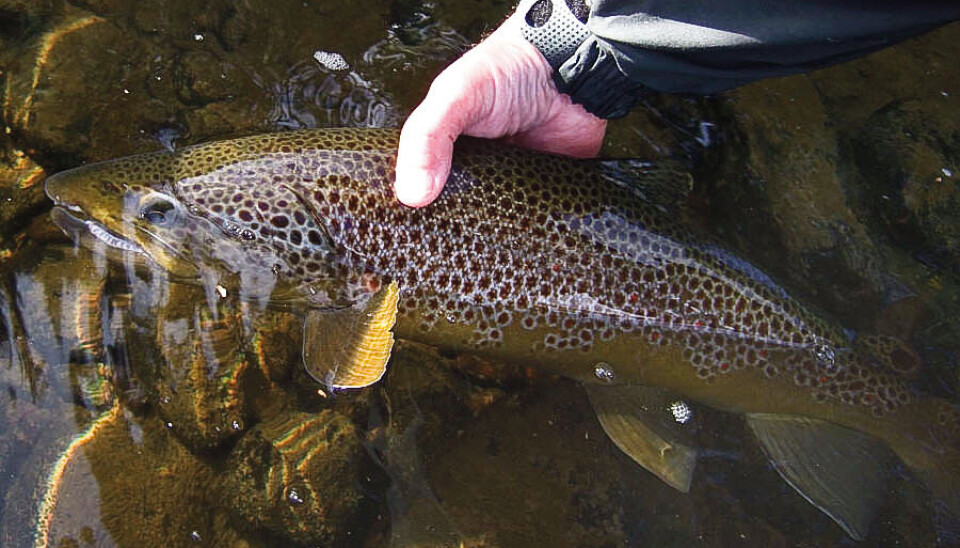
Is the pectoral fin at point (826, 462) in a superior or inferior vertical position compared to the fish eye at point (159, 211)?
inferior

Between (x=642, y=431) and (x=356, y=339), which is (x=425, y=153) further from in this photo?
(x=642, y=431)

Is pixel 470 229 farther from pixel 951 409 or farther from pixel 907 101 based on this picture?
pixel 907 101

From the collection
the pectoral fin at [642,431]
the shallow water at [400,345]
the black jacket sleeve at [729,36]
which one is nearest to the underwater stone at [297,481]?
the shallow water at [400,345]

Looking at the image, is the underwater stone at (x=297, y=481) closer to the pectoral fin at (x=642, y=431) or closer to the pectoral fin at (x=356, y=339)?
the pectoral fin at (x=356, y=339)

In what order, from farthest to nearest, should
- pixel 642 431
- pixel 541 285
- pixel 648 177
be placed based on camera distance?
pixel 642 431
pixel 648 177
pixel 541 285

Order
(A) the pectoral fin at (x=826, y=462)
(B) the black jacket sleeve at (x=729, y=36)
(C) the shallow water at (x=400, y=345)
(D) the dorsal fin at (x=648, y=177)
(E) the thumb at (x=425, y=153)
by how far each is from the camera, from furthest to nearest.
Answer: (A) the pectoral fin at (x=826, y=462)
(D) the dorsal fin at (x=648, y=177)
(C) the shallow water at (x=400, y=345)
(E) the thumb at (x=425, y=153)
(B) the black jacket sleeve at (x=729, y=36)

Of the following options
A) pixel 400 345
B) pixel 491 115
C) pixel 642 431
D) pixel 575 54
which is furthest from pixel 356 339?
pixel 575 54

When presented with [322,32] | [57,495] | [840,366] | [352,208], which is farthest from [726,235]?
[57,495]
